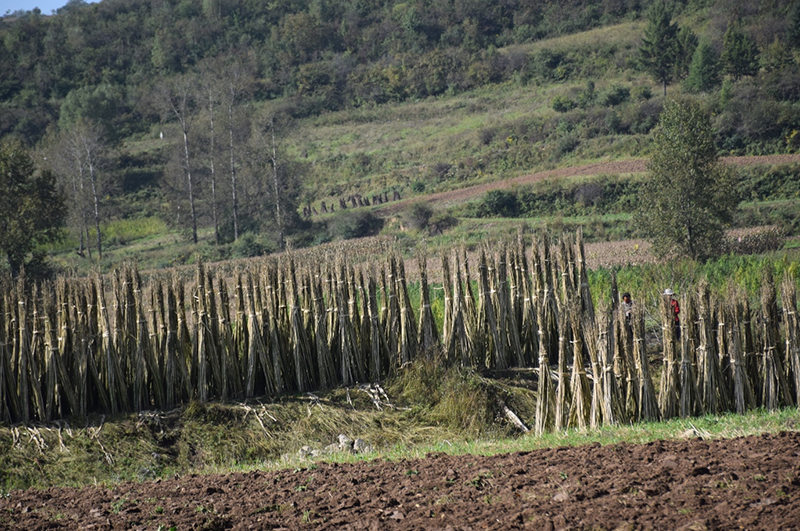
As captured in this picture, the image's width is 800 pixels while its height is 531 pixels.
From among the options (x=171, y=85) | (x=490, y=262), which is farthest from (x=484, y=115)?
(x=490, y=262)

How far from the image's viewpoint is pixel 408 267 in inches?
931

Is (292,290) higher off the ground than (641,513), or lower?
higher

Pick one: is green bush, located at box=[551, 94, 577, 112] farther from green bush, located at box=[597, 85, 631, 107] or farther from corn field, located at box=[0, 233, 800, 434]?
corn field, located at box=[0, 233, 800, 434]

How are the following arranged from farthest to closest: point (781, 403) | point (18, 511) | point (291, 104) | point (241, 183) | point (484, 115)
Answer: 1. point (291, 104)
2. point (484, 115)
3. point (241, 183)
4. point (781, 403)
5. point (18, 511)

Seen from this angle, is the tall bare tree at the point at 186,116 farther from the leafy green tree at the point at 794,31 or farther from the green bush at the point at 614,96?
the leafy green tree at the point at 794,31

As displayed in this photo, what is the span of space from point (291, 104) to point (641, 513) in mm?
62861

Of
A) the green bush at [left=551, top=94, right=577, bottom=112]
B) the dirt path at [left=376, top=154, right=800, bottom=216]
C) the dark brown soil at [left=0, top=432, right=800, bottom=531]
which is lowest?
the dark brown soil at [left=0, top=432, right=800, bottom=531]

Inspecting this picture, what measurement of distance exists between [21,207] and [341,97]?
42.0 m

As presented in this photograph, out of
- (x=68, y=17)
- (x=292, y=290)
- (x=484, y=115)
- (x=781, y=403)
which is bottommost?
(x=781, y=403)

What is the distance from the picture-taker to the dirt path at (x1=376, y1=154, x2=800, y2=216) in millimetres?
36188

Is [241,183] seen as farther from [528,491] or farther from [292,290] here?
[528,491]

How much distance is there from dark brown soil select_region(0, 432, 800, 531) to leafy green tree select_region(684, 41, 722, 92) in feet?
155

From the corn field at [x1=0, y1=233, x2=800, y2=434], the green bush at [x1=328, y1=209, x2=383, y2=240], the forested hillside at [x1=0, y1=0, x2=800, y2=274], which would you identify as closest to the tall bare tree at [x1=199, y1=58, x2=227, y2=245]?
the forested hillside at [x1=0, y1=0, x2=800, y2=274]

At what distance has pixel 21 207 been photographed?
28.2m
